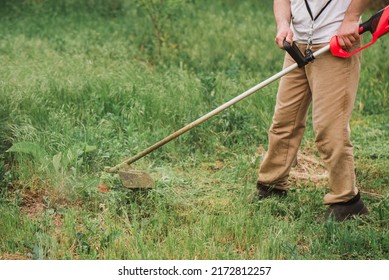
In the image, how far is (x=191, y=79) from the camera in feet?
22.0

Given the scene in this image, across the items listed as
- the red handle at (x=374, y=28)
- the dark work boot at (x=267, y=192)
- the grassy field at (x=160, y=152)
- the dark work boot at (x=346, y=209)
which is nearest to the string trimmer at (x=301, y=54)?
the red handle at (x=374, y=28)

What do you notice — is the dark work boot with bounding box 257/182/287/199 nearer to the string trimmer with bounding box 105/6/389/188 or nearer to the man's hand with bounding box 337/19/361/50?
the string trimmer with bounding box 105/6/389/188

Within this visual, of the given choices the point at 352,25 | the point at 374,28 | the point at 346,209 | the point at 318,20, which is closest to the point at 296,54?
the point at 318,20

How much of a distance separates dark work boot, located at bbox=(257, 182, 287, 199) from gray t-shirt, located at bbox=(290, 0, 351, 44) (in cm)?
111

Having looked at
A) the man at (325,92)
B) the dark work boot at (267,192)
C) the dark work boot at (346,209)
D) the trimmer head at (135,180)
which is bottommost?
the dark work boot at (346,209)

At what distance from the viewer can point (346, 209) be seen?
14.6 feet

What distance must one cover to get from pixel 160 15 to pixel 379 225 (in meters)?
4.57

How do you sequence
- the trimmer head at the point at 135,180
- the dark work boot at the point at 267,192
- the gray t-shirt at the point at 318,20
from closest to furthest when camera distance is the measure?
the gray t-shirt at the point at 318,20 < the trimmer head at the point at 135,180 < the dark work boot at the point at 267,192

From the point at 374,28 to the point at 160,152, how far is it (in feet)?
7.02

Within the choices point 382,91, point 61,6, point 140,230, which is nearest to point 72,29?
point 61,6

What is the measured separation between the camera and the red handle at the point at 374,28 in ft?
13.3

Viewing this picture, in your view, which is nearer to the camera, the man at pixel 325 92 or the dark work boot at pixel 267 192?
the man at pixel 325 92

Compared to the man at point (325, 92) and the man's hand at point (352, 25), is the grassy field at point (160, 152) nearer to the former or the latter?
the man at point (325, 92)

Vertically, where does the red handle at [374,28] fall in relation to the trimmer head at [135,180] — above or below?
above
